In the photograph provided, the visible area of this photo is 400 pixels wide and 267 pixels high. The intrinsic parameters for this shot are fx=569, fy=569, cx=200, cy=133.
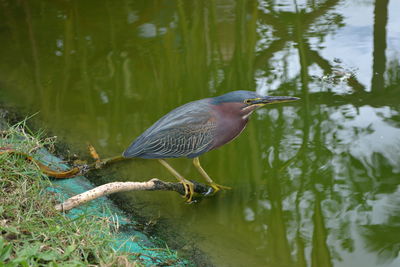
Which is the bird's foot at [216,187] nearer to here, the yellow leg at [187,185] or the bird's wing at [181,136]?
the yellow leg at [187,185]

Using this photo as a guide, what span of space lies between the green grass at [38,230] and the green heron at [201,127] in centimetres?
69

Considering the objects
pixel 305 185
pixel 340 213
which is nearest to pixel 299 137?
pixel 305 185

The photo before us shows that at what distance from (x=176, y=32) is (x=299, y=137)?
2.44 metres

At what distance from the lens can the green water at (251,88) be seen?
139 inches

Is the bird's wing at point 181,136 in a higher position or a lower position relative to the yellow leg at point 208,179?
higher

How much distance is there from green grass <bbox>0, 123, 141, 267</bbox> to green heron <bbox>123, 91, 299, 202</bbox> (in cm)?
69

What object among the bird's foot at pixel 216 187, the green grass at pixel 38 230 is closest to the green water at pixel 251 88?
the bird's foot at pixel 216 187

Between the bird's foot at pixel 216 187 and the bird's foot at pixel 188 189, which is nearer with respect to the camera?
the bird's foot at pixel 188 189

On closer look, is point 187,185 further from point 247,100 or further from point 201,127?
point 247,100

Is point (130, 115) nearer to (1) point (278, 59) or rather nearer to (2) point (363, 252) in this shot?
(1) point (278, 59)

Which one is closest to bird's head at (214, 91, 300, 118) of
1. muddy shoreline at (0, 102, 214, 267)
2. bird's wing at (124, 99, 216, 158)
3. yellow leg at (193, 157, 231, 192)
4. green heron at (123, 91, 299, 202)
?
green heron at (123, 91, 299, 202)

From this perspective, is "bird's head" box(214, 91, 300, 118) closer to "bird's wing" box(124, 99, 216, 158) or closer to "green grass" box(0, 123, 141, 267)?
"bird's wing" box(124, 99, 216, 158)

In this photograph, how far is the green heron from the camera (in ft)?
11.9

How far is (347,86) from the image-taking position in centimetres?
493
